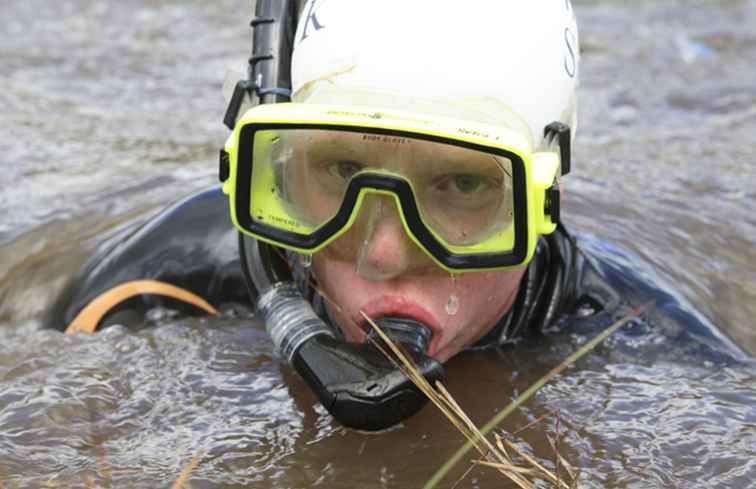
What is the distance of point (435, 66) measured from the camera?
1937 mm

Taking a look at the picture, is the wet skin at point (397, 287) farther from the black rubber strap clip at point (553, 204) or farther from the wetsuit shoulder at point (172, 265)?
the wetsuit shoulder at point (172, 265)

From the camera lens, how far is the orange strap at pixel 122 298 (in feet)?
8.83

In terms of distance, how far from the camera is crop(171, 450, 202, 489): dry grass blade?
1727mm

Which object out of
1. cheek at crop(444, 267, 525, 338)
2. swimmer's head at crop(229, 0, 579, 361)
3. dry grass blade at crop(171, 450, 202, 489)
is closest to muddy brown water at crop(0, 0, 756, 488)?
dry grass blade at crop(171, 450, 202, 489)

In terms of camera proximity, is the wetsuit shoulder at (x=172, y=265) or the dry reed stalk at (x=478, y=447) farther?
the wetsuit shoulder at (x=172, y=265)

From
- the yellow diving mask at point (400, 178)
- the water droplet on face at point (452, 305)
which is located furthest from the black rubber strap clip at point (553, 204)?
the water droplet on face at point (452, 305)

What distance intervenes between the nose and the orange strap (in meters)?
0.89

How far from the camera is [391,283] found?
2.00 meters

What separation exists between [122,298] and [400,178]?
3.63ft

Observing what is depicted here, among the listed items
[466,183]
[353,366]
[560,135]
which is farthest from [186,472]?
[560,135]

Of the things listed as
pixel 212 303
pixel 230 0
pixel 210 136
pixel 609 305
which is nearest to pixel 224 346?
pixel 212 303

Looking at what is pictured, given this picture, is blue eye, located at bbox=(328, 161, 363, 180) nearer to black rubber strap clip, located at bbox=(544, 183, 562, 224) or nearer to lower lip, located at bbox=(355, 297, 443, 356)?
lower lip, located at bbox=(355, 297, 443, 356)

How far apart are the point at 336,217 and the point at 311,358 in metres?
0.26

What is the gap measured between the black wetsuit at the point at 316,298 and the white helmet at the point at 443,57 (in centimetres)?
55
